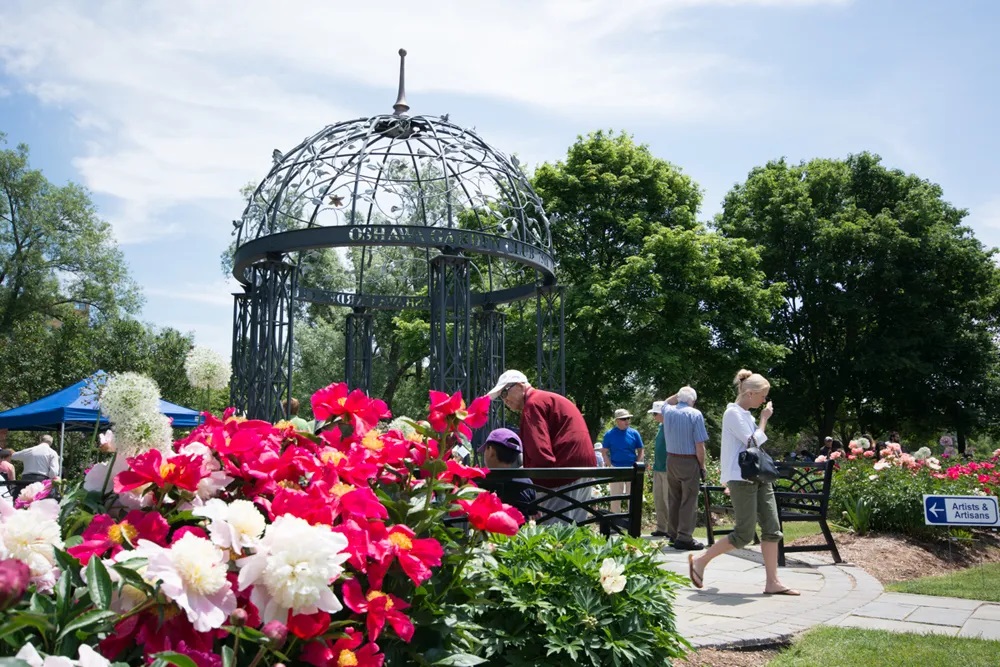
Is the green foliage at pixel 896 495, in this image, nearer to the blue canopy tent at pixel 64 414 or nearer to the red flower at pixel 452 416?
the blue canopy tent at pixel 64 414

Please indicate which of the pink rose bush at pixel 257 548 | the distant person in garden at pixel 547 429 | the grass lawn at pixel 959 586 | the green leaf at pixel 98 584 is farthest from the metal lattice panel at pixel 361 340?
the green leaf at pixel 98 584

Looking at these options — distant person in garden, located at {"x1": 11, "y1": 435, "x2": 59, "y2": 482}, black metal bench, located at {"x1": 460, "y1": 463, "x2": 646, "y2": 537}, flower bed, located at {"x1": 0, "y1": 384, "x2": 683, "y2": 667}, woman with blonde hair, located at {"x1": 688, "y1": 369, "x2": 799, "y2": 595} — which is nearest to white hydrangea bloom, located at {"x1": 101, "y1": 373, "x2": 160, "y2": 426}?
flower bed, located at {"x1": 0, "y1": 384, "x2": 683, "y2": 667}

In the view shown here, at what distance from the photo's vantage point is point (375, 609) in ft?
5.48

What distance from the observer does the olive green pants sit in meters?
5.84

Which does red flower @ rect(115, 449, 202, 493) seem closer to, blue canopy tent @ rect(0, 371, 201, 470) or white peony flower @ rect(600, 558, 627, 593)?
white peony flower @ rect(600, 558, 627, 593)

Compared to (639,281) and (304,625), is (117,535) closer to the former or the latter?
(304,625)

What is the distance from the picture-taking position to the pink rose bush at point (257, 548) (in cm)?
142

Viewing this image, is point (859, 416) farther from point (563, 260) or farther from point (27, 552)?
point (27, 552)

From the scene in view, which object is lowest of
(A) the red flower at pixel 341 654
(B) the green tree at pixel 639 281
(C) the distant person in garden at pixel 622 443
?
(C) the distant person in garden at pixel 622 443

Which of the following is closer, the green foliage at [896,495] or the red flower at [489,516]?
the red flower at [489,516]

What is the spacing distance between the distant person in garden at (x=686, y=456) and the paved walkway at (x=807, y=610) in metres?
1.20

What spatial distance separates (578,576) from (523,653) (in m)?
0.29

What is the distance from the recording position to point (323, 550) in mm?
1435

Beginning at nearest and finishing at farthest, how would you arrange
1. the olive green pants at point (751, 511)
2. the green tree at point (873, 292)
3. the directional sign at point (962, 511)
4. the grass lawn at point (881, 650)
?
the grass lawn at point (881, 650), the olive green pants at point (751, 511), the directional sign at point (962, 511), the green tree at point (873, 292)
